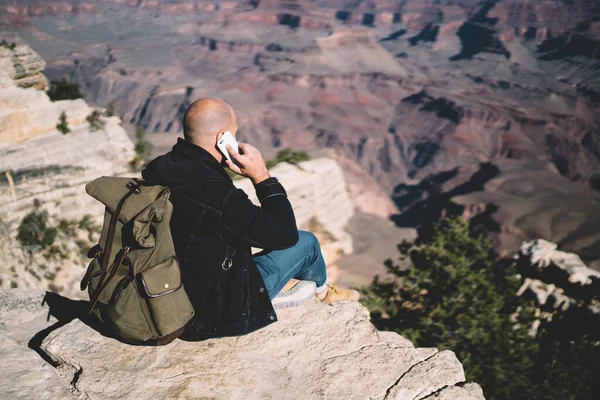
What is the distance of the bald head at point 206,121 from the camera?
2.44 m

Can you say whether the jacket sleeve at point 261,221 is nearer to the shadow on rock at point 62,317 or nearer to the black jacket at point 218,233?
the black jacket at point 218,233

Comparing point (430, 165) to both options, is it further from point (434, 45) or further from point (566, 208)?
point (434, 45)

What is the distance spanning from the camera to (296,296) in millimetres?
3691

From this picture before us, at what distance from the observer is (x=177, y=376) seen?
9.91 ft

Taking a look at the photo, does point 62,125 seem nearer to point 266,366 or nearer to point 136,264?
point 136,264

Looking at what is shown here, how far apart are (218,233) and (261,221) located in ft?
0.99

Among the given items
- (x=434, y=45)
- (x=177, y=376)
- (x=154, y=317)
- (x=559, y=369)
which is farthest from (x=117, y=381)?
(x=434, y=45)

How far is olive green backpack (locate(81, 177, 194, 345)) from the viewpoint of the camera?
2.34 meters

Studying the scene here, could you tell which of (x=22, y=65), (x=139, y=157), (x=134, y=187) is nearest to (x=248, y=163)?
(x=134, y=187)

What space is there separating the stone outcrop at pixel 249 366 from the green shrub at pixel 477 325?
14.0 ft

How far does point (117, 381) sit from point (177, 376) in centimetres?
46

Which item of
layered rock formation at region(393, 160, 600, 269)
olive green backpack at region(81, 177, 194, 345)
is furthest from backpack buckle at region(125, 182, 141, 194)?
layered rock formation at region(393, 160, 600, 269)

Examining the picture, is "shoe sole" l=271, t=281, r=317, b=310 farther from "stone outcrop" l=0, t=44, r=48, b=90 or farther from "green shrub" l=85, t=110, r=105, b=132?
"stone outcrop" l=0, t=44, r=48, b=90

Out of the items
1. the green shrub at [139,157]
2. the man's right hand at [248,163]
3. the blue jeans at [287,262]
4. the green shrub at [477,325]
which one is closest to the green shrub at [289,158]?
the green shrub at [139,157]
